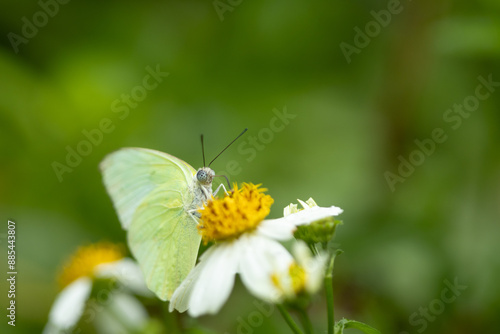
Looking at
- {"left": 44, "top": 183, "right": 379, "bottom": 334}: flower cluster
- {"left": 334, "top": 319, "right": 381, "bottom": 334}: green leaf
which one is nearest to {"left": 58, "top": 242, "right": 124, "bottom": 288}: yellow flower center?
{"left": 44, "top": 183, "right": 379, "bottom": 334}: flower cluster

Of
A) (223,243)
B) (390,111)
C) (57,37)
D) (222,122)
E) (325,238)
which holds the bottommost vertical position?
(390,111)

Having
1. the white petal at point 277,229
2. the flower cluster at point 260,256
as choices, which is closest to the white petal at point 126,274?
the flower cluster at point 260,256

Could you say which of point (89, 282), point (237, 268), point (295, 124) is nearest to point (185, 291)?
point (237, 268)

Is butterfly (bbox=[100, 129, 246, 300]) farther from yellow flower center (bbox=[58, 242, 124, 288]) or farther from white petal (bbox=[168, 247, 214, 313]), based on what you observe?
yellow flower center (bbox=[58, 242, 124, 288])

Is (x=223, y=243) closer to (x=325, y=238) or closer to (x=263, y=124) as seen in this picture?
(x=325, y=238)

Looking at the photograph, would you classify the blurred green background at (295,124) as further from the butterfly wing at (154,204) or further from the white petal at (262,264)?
the white petal at (262,264)

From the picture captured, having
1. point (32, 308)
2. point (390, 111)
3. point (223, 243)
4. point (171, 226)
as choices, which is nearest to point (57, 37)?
point (32, 308)
